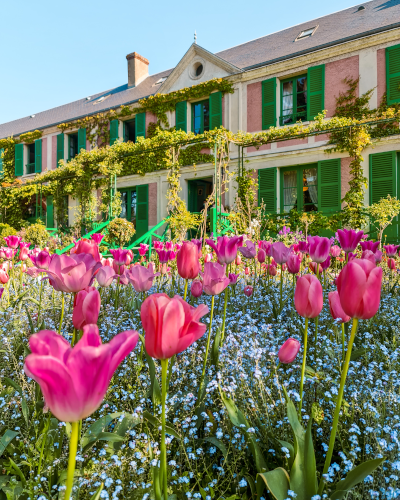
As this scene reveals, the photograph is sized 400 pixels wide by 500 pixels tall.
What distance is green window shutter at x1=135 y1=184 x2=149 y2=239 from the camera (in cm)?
1357

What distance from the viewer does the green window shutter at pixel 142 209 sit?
13570mm

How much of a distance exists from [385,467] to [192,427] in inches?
25.0

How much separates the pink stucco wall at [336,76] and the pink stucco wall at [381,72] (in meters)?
0.53

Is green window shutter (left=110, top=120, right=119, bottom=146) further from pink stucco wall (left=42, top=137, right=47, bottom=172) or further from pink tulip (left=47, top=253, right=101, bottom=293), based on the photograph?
pink tulip (left=47, top=253, right=101, bottom=293)

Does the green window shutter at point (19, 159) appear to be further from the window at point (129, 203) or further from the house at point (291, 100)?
the window at point (129, 203)

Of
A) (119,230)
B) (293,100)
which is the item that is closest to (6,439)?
(119,230)

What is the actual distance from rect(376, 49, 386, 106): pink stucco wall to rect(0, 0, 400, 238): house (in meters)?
0.02

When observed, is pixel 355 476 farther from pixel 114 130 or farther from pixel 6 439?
pixel 114 130

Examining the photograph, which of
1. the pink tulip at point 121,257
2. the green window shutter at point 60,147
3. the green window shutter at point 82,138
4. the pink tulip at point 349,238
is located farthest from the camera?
the green window shutter at point 60,147

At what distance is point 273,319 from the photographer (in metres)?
2.40

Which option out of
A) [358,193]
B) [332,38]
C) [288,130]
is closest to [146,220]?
[288,130]

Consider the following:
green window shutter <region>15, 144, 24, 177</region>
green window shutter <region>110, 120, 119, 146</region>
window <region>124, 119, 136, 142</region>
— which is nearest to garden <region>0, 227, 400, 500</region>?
green window shutter <region>110, 120, 119, 146</region>

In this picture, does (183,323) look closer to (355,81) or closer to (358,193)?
(358,193)

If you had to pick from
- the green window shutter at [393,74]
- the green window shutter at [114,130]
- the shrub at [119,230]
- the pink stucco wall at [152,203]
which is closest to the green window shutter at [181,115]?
the pink stucco wall at [152,203]
